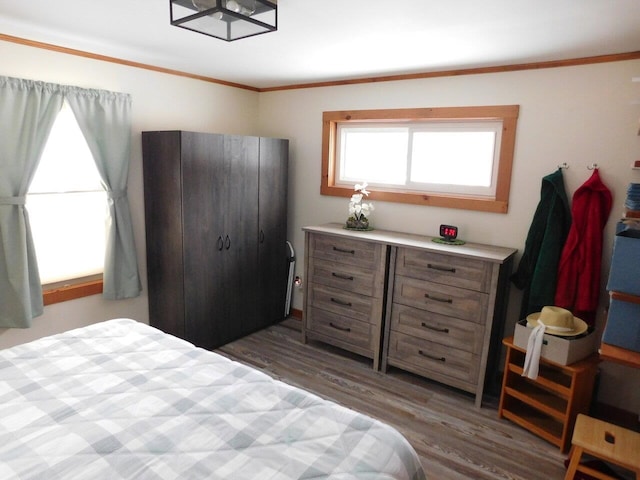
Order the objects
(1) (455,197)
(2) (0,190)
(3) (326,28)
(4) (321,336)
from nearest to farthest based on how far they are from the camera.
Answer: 1. (3) (326,28)
2. (2) (0,190)
3. (1) (455,197)
4. (4) (321,336)

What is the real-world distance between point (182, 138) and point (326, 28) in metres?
1.32

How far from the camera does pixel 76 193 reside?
2881 millimetres

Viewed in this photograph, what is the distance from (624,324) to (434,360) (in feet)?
4.07

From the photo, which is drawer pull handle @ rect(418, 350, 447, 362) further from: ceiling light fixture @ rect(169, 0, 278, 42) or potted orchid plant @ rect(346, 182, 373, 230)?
ceiling light fixture @ rect(169, 0, 278, 42)

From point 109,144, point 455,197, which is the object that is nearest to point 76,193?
point 109,144

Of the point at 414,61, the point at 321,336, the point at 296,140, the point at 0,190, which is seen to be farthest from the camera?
the point at 296,140

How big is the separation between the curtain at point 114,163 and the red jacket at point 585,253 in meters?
3.05

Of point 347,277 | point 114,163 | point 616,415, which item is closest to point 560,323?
point 616,415

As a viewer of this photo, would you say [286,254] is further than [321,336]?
Yes

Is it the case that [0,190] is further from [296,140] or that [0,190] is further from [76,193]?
[296,140]

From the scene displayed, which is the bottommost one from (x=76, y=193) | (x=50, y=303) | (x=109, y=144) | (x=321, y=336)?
(x=321, y=336)

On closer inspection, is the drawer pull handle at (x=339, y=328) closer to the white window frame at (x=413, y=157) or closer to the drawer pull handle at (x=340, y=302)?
the drawer pull handle at (x=340, y=302)

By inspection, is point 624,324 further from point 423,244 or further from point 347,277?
point 347,277

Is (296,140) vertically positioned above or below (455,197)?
above
